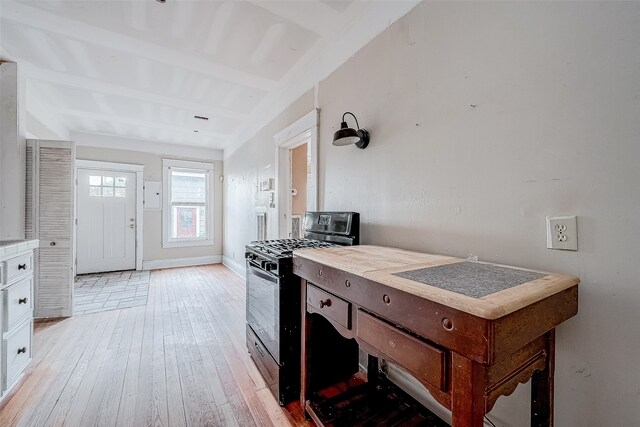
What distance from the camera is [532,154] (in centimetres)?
106

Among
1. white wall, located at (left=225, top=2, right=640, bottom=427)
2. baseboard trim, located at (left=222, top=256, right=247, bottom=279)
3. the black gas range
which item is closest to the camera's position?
white wall, located at (left=225, top=2, right=640, bottom=427)

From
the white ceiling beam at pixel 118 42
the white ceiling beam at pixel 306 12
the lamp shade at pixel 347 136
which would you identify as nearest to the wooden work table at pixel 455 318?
the lamp shade at pixel 347 136

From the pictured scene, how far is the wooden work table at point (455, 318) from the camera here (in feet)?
2.16

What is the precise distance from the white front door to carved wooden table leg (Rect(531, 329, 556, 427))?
5.90 m

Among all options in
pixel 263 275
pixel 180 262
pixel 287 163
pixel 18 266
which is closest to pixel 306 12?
pixel 287 163

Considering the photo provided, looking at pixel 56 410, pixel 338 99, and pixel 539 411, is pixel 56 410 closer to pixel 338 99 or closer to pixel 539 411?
pixel 539 411

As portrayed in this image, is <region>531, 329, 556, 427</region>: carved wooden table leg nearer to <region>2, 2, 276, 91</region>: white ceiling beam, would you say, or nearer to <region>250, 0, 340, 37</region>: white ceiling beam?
<region>250, 0, 340, 37</region>: white ceiling beam

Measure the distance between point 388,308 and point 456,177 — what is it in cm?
82

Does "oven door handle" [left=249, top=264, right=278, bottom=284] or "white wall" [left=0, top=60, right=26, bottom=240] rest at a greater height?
"white wall" [left=0, top=60, right=26, bottom=240]

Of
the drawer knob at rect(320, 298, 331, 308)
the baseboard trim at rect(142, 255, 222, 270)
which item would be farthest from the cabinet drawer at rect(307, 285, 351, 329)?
the baseboard trim at rect(142, 255, 222, 270)

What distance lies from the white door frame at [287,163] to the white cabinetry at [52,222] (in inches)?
87.5

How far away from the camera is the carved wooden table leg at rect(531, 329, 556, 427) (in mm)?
931

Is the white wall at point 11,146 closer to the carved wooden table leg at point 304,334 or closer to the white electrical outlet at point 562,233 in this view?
the carved wooden table leg at point 304,334

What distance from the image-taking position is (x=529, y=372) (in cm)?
86
